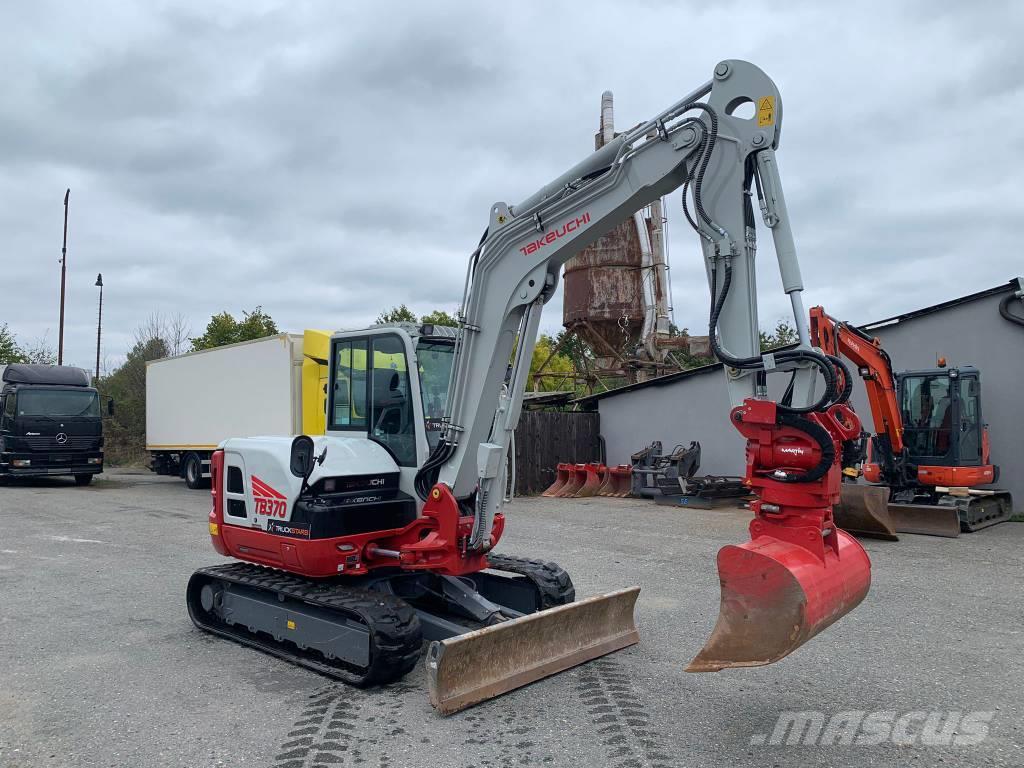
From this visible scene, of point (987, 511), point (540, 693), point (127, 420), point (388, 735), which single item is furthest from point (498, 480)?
point (127, 420)

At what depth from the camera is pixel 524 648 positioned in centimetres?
531

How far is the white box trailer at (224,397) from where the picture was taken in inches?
601

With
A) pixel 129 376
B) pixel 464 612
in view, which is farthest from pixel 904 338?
pixel 129 376

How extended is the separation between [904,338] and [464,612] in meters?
13.2

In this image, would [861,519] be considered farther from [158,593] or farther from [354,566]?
[158,593]

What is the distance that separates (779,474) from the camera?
430 centimetres

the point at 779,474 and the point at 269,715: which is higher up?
the point at 779,474

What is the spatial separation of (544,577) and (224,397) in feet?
42.2

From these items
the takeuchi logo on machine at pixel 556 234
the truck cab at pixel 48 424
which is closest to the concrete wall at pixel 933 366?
the takeuchi logo on machine at pixel 556 234

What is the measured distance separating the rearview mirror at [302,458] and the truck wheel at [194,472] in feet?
47.4

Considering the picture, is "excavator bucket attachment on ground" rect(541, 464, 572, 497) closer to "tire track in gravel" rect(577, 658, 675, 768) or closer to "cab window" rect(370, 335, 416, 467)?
"cab window" rect(370, 335, 416, 467)

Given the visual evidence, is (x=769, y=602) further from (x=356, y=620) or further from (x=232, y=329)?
(x=232, y=329)

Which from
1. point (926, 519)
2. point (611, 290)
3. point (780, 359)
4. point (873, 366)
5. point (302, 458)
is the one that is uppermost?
point (611, 290)

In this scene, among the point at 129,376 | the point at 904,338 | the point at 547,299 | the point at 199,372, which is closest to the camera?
the point at 547,299
